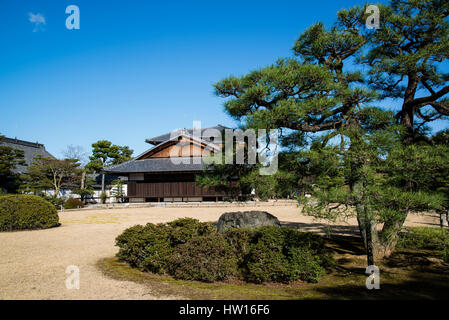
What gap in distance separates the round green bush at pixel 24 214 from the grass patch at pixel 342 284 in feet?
21.5

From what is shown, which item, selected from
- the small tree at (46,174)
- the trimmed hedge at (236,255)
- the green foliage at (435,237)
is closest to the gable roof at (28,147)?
the small tree at (46,174)

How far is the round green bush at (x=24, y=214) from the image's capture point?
34.0ft

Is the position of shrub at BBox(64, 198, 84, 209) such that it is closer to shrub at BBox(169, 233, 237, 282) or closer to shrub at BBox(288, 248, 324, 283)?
shrub at BBox(169, 233, 237, 282)

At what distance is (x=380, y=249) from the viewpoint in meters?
5.90

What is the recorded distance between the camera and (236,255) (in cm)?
521

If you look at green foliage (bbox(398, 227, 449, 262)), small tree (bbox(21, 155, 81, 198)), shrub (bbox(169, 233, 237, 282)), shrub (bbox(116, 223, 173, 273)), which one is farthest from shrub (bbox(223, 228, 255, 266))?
small tree (bbox(21, 155, 81, 198))

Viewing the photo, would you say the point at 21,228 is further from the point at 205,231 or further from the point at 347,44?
the point at 347,44

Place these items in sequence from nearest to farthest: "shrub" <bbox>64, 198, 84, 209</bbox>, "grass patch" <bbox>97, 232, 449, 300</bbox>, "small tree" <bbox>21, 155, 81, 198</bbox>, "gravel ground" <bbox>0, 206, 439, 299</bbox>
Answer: "grass patch" <bbox>97, 232, 449, 300</bbox>, "gravel ground" <bbox>0, 206, 439, 299</bbox>, "shrub" <bbox>64, 198, 84, 209</bbox>, "small tree" <bbox>21, 155, 81, 198</bbox>

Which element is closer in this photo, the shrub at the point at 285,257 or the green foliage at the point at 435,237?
the green foliage at the point at 435,237

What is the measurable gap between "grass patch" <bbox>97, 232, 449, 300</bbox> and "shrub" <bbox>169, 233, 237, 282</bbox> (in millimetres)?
153

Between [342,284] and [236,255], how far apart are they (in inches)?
74.2

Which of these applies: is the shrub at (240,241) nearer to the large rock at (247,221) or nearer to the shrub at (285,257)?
the shrub at (285,257)

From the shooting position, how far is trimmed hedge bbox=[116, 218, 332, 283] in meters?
4.69
